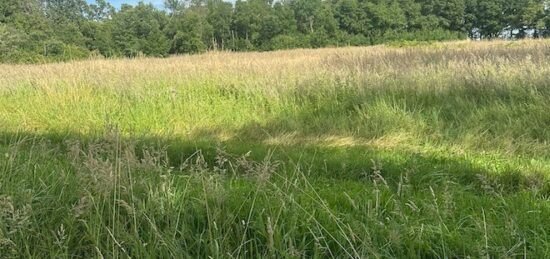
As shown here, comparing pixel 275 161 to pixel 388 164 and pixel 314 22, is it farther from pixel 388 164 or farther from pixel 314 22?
pixel 314 22

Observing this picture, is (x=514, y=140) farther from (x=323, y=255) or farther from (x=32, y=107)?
(x=32, y=107)

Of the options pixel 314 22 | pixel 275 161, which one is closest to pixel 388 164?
pixel 275 161

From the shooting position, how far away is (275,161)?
3.33 metres

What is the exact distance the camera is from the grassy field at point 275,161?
235 cm

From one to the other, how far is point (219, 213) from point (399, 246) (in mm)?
984

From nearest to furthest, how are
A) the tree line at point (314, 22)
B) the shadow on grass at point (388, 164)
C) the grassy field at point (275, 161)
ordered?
the grassy field at point (275, 161) → the shadow on grass at point (388, 164) → the tree line at point (314, 22)

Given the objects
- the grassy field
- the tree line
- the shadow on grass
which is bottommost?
the shadow on grass

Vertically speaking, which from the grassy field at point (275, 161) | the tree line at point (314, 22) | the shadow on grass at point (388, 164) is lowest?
the shadow on grass at point (388, 164)

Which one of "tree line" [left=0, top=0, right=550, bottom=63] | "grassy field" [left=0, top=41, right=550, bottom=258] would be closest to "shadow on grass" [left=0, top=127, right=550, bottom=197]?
"grassy field" [left=0, top=41, right=550, bottom=258]

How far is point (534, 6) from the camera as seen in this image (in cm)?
6262

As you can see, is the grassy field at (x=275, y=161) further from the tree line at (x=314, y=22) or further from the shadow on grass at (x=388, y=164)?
the tree line at (x=314, y=22)

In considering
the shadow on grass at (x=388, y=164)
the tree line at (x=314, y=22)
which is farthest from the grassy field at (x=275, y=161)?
the tree line at (x=314, y=22)

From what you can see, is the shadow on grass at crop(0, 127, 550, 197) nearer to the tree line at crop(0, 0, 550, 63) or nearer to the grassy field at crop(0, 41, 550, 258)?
the grassy field at crop(0, 41, 550, 258)

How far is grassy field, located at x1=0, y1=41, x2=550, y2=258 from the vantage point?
235cm
